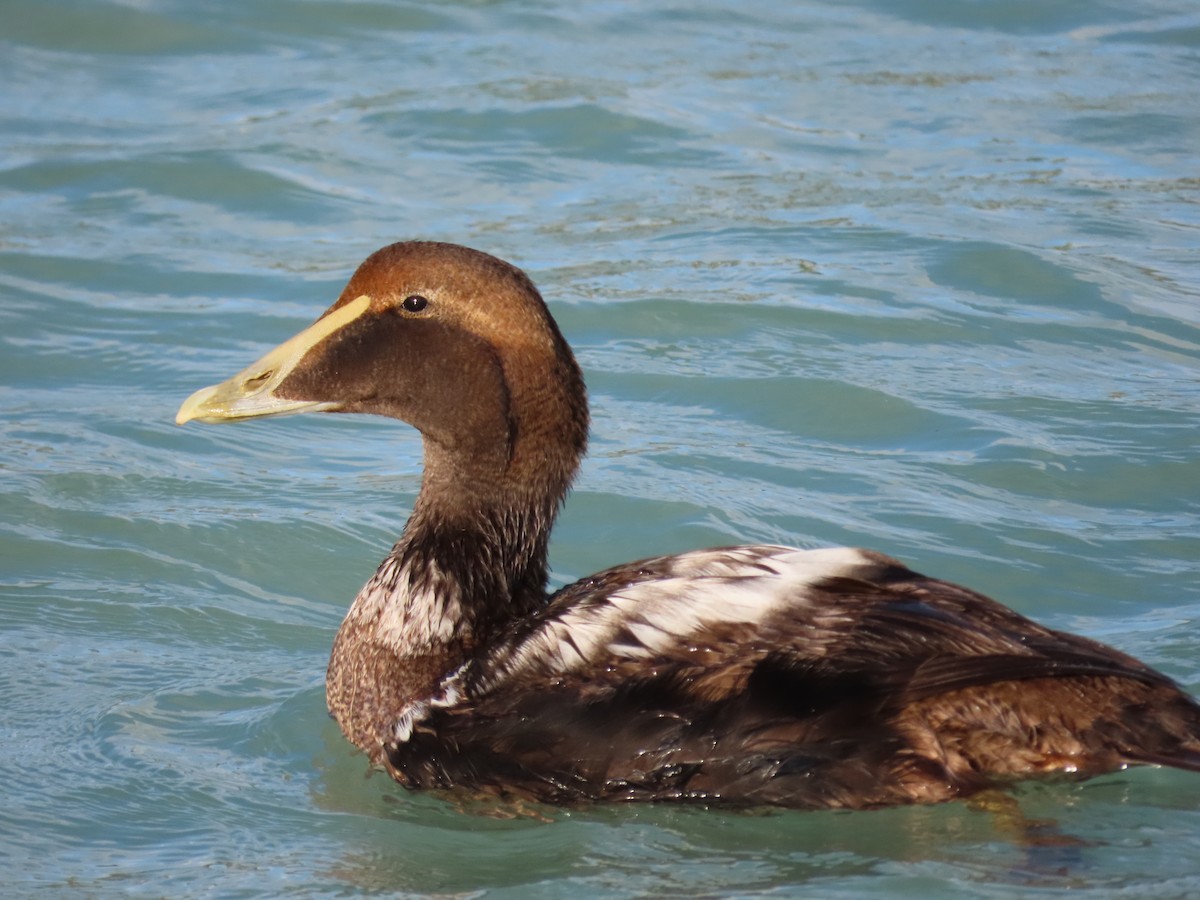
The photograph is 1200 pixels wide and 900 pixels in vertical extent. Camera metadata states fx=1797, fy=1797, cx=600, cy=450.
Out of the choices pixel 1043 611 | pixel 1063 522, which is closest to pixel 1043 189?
pixel 1063 522

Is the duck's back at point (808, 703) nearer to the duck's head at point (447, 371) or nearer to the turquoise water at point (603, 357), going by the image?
the turquoise water at point (603, 357)

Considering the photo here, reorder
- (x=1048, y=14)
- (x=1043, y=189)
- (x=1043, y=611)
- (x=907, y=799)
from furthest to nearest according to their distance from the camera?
(x=1048, y=14) → (x=1043, y=189) → (x=1043, y=611) → (x=907, y=799)

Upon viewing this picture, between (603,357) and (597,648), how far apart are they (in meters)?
3.84

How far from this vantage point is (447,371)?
506 centimetres

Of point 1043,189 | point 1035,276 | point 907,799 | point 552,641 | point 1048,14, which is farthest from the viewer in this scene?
point 1048,14

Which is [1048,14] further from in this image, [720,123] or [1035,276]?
[1035,276]

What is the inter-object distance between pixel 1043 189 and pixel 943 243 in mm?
1095

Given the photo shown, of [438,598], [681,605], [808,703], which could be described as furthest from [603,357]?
[808,703]

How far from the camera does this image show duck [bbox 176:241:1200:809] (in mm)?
4387

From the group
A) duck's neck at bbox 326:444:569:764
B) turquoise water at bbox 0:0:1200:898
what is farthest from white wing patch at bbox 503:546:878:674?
turquoise water at bbox 0:0:1200:898

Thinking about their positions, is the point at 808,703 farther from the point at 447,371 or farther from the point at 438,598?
the point at 447,371

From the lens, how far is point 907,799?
4371mm

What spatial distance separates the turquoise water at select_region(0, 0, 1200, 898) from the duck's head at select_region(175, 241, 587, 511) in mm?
943

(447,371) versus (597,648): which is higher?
(447,371)
